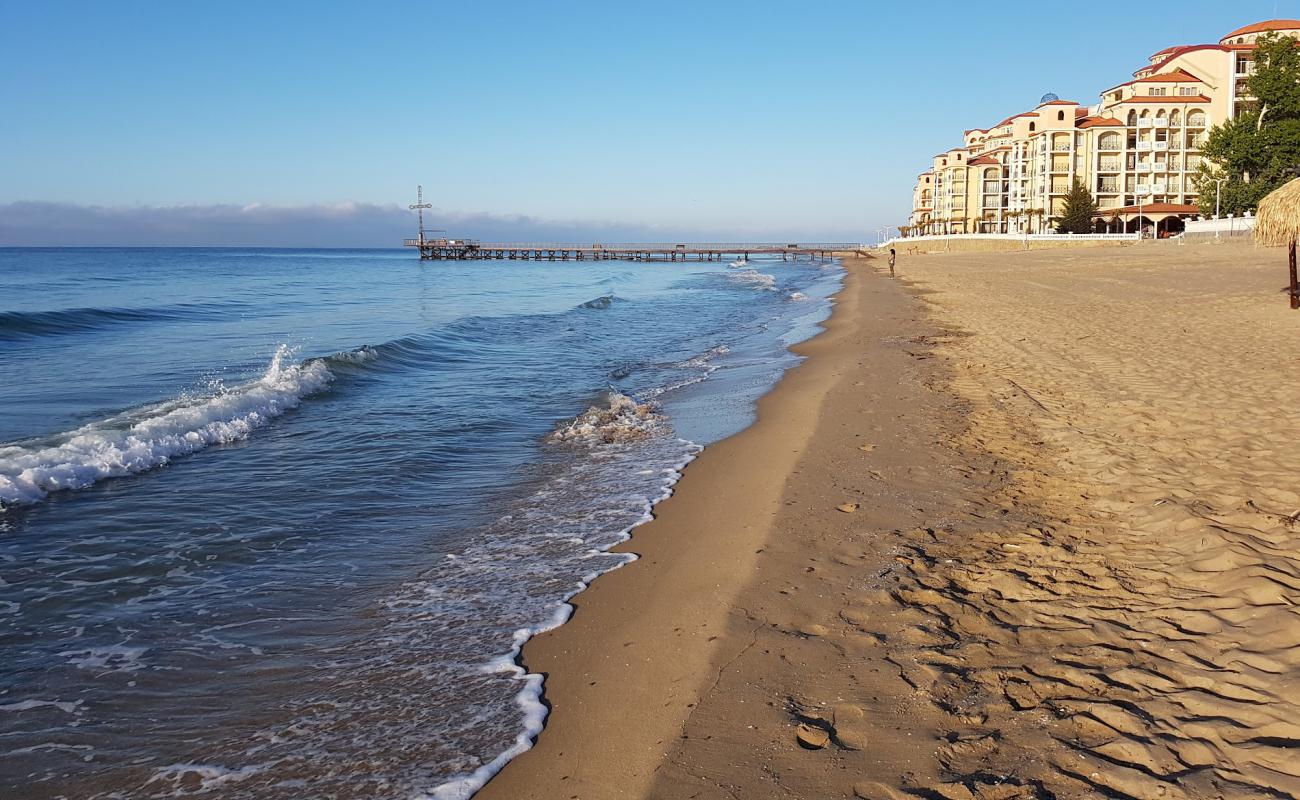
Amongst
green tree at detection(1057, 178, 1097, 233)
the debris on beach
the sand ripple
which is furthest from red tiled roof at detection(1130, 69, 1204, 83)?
the debris on beach

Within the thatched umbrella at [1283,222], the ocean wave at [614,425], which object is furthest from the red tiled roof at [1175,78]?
the ocean wave at [614,425]

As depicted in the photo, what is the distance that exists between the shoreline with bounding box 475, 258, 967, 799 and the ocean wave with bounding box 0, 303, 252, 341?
20478 mm

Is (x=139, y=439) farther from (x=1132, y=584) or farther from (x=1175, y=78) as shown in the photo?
(x=1175, y=78)

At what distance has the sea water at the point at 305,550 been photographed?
3.35m

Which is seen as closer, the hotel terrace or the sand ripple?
the sand ripple

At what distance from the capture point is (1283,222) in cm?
1323

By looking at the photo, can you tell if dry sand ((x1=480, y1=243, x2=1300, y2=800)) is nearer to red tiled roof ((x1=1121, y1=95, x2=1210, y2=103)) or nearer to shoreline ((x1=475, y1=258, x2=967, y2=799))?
shoreline ((x1=475, y1=258, x2=967, y2=799))

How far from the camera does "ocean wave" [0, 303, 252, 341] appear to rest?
21.0m

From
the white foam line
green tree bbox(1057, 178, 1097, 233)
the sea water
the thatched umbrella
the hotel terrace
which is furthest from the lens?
the hotel terrace

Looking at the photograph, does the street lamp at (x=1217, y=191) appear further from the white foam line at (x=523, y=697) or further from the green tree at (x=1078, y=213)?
the white foam line at (x=523, y=697)

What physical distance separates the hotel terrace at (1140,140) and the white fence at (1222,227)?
18251 millimetres

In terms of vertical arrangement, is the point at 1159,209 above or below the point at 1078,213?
→ above

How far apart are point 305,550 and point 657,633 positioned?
9.60 ft

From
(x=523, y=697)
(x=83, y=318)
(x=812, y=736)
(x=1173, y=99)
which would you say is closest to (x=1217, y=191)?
(x=1173, y=99)
